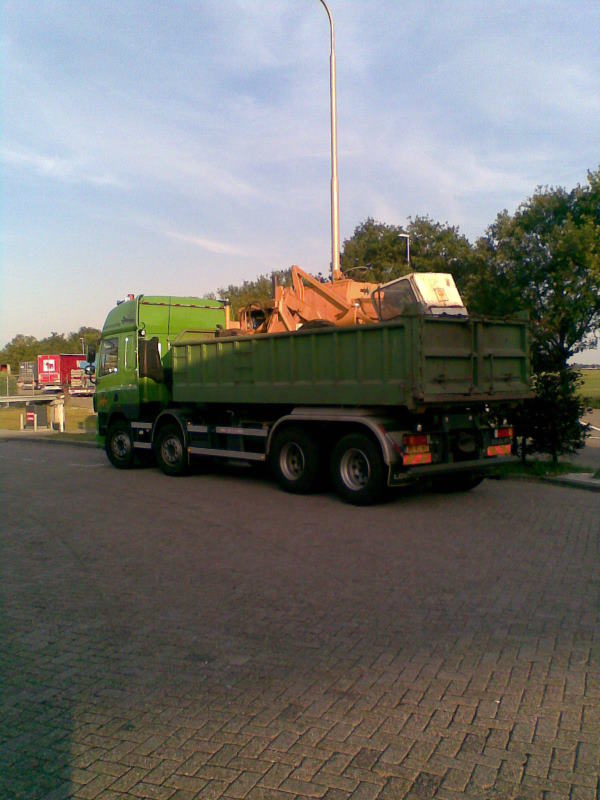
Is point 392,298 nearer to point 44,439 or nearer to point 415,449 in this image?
point 415,449

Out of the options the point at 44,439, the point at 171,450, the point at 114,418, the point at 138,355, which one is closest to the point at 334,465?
the point at 171,450

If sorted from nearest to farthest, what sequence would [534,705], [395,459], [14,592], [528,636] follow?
[534,705] → [528,636] → [14,592] → [395,459]

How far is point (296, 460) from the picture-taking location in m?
12.1

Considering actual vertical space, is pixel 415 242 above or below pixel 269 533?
above

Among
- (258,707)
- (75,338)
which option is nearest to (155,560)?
(258,707)

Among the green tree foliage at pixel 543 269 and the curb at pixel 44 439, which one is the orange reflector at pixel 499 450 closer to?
the curb at pixel 44 439

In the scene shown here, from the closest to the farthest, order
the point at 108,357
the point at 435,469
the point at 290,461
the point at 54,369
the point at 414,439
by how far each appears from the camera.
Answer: the point at 414,439 → the point at 435,469 → the point at 290,461 → the point at 108,357 → the point at 54,369

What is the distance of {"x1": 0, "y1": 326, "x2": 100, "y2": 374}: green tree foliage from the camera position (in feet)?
299

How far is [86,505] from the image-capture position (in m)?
11.5

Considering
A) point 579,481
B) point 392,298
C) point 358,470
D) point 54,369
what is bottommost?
point 579,481

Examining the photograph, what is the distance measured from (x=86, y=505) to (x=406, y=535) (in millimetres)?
→ 5134

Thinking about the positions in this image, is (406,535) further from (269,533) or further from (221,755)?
(221,755)

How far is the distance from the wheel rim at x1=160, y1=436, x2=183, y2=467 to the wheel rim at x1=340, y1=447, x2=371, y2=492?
4.43 m

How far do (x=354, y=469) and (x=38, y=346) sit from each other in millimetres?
95860
